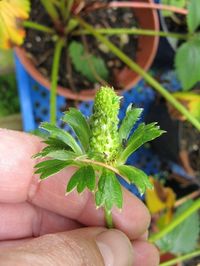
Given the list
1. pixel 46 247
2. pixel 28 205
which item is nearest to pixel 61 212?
pixel 28 205

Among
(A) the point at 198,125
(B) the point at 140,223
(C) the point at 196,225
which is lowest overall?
(C) the point at 196,225

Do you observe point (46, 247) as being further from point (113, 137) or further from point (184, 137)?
point (184, 137)

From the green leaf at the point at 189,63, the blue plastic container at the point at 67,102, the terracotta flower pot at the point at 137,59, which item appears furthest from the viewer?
the blue plastic container at the point at 67,102

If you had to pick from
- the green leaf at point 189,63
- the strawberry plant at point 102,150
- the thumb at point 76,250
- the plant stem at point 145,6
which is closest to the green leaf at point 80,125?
the strawberry plant at point 102,150

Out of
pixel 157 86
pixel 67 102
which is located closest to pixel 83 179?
pixel 157 86

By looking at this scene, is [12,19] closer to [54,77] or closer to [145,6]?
[54,77]

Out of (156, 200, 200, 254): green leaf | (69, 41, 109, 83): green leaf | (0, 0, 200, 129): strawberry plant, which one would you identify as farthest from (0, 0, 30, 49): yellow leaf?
(156, 200, 200, 254): green leaf

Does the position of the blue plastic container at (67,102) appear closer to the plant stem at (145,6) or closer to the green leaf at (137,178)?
the plant stem at (145,6)
